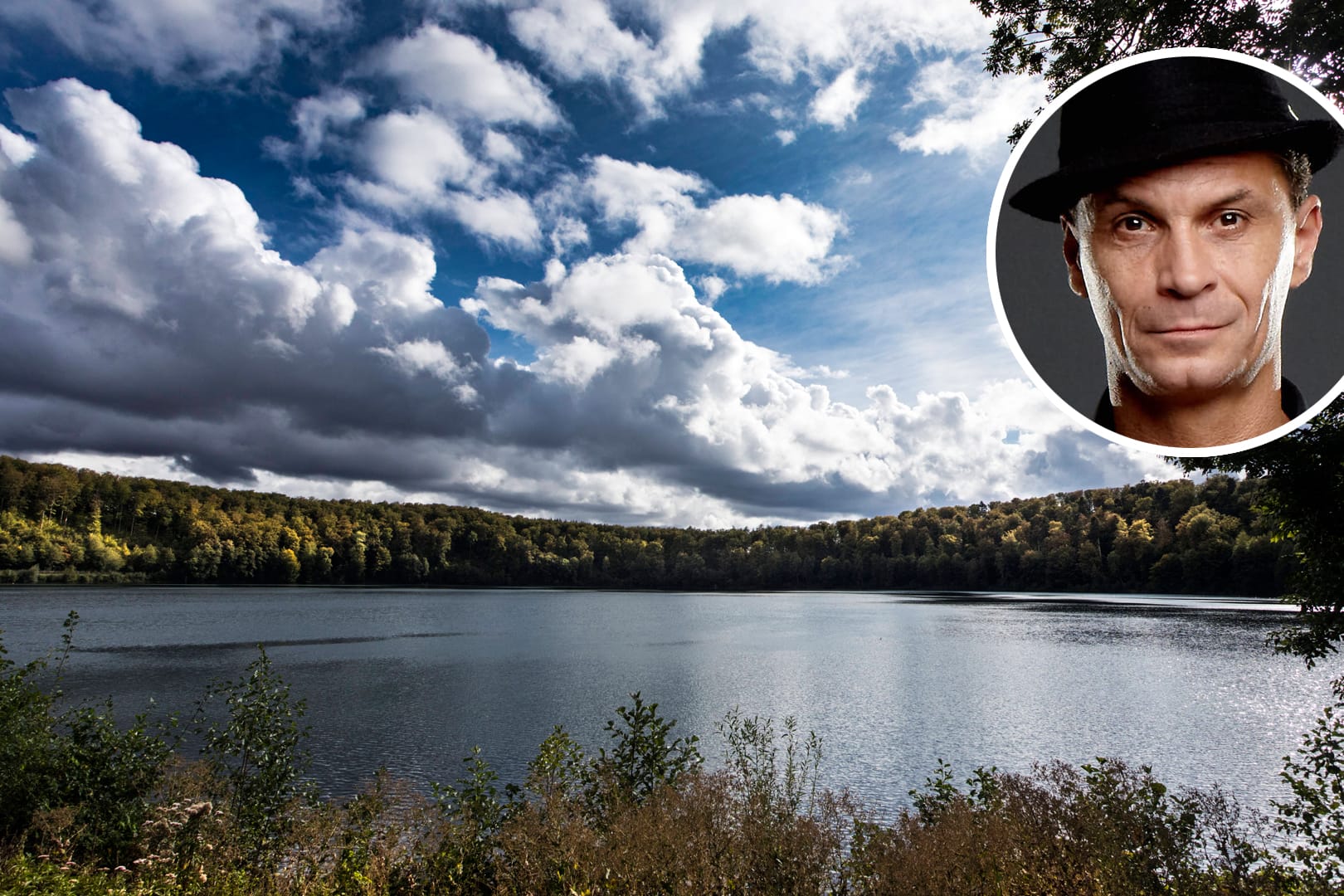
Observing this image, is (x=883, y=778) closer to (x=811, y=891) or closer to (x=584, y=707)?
(x=584, y=707)

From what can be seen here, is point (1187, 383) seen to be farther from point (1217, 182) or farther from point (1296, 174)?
point (1296, 174)

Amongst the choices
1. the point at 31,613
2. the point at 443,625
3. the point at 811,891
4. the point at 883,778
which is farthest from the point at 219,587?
the point at 811,891

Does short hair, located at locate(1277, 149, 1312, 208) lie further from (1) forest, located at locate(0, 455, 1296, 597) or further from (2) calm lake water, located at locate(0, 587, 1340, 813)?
(1) forest, located at locate(0, 455, 1296, 597)

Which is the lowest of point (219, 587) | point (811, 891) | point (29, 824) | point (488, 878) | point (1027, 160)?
point (219, 587)

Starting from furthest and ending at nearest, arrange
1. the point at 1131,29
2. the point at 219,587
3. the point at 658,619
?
the point at 219,587 → the point at 658,619 → the point at 1131,29

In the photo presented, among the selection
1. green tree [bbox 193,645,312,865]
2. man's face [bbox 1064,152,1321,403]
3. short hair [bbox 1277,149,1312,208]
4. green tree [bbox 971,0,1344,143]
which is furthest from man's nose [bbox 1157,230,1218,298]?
green tree [bbox 193,645,312,865]

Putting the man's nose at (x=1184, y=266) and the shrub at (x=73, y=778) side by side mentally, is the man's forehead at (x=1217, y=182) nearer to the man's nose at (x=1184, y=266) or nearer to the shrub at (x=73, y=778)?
the man's nose at (x=1184, y=266)

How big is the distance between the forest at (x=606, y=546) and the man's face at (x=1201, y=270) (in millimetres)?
93524

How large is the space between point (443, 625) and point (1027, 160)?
6487 centimetres

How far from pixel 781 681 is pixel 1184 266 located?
33535 millimetres

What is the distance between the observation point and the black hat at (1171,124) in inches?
47.9

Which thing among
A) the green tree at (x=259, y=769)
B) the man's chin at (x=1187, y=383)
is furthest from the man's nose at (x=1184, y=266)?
the green tree at (x=259, y=769)

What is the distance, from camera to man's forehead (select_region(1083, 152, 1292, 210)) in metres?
1.20

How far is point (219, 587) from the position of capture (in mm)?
117750
